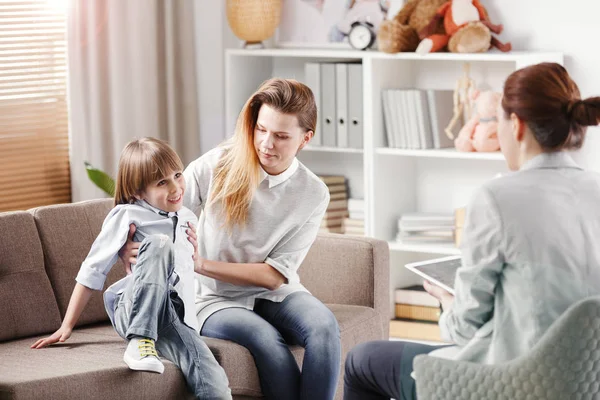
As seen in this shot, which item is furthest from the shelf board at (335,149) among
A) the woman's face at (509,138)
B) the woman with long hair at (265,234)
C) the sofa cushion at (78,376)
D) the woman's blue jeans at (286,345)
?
the woman's face at (509,138)

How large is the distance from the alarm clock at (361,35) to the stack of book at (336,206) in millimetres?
610

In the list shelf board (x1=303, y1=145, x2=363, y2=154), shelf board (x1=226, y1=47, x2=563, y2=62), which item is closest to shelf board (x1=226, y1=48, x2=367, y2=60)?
shelf board (x1=226, y1=47, x2=563, y2=62)

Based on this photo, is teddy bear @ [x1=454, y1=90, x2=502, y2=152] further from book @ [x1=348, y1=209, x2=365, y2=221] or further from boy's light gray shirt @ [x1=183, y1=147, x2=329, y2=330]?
boy's light gray shirt @ [x1=183, y1=147, x2=329, y2=330]

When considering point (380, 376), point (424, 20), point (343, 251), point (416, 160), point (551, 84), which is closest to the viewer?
point (551, 84)

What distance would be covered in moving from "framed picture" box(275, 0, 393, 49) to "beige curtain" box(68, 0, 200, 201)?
0.44 meters

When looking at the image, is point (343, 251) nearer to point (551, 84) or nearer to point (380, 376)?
point (380, 376)

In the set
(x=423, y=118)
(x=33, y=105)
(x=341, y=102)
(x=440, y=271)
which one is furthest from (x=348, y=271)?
(x=33, y=105)

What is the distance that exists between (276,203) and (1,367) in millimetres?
877

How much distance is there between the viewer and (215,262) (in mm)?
2752

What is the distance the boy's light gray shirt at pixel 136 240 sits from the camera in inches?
102

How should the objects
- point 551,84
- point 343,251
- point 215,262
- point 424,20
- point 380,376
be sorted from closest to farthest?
point 551,84 < point 380,376 < point 215,262 < point 343,251 < point 424,20

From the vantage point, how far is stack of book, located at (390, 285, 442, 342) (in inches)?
167

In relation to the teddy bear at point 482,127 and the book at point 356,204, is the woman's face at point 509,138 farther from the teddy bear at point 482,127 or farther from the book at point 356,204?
the book at point 356,204

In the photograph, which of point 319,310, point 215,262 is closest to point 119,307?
point 215,262
